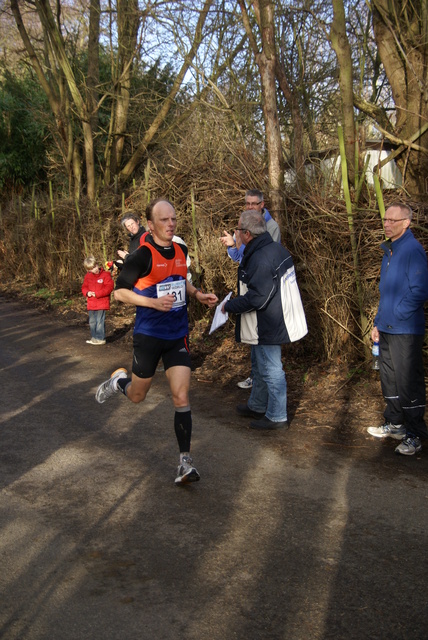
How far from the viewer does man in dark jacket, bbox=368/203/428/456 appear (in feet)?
19.0

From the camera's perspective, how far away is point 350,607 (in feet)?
11.4

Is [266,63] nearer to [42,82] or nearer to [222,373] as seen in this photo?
[222,373]

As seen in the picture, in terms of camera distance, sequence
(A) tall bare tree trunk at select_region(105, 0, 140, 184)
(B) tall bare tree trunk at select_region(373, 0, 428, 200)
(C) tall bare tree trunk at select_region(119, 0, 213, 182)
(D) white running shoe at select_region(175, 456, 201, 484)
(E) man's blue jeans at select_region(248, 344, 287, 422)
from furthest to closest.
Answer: (A) tall bare tree trunk at select_region(105, 0, 140, 184) → (C) tall bare tree trunk at select_region(119, 0, 213, 182) → (B) tall bare tree trunk at select_region(373, 0, 428, 200) → (E) man's blue jeans at select_region(248, 344, 287, 422) → (D) white running shoe at select_region(175, 456, 201, 484)

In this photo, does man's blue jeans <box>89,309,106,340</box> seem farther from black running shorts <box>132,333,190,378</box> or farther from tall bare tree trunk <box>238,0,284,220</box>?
black running shorts <box>132,333,190,378</box>

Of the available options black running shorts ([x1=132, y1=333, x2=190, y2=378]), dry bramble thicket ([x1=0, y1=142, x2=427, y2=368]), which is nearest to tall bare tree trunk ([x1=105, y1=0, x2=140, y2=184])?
dry bramble thicket ([x1=0, y1=142, x2=427, y2=368])

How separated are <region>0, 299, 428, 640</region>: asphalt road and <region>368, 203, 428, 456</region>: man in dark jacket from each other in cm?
38

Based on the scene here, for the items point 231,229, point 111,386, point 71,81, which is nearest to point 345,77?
point 231,229

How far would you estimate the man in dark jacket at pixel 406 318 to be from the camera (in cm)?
580

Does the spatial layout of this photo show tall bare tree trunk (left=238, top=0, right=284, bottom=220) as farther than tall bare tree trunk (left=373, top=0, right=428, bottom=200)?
Yes

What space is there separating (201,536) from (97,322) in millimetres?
7053

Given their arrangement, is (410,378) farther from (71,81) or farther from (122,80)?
(71,81)

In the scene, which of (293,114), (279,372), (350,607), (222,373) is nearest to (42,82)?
(293,114)

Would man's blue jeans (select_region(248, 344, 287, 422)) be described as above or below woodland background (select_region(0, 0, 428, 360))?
below

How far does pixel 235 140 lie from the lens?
11.4 m
